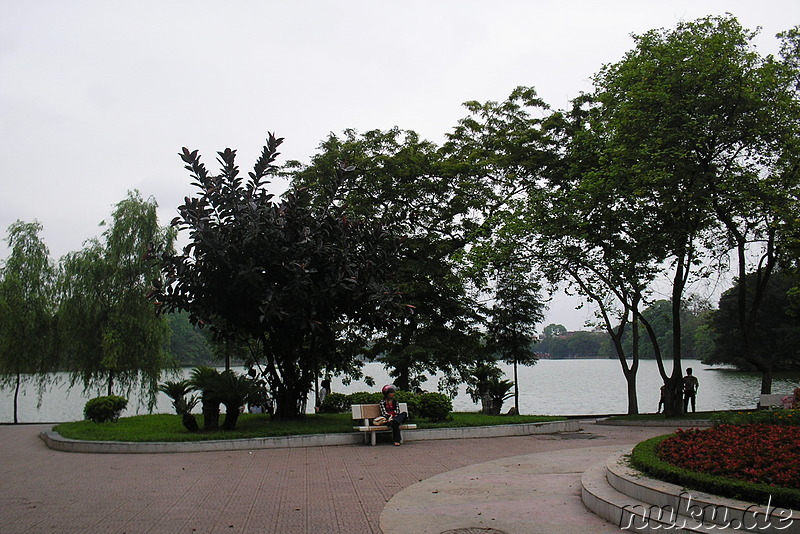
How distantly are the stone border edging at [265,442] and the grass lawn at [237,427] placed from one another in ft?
1.42

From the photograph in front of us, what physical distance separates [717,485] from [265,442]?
369 inches

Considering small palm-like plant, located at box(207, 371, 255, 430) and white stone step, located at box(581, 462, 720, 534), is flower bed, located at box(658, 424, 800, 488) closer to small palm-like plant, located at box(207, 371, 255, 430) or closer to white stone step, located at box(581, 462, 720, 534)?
white stone step, located at box(581, 462, 720, 534)

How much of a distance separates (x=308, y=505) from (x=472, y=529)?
7.21ft

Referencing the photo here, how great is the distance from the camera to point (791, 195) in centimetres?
1811

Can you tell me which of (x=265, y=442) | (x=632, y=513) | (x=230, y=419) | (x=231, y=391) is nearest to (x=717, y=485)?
(x=632, y=513)

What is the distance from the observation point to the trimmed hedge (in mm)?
5758

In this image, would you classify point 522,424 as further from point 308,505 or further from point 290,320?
point 308,505

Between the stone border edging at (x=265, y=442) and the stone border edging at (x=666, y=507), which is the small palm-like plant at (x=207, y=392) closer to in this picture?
the stone border edging at (x=265, y=442)

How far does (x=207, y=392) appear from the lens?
48.7ft

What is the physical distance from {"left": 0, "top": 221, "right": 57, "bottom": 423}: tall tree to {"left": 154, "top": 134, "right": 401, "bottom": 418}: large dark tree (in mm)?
14678

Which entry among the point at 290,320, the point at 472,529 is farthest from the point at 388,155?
the point at 472,529

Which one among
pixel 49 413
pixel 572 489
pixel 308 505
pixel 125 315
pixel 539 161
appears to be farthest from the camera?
pixel 49 413

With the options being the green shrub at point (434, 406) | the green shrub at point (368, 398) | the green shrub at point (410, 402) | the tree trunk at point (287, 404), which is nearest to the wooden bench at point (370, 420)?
the green shrub at point (434, 406)

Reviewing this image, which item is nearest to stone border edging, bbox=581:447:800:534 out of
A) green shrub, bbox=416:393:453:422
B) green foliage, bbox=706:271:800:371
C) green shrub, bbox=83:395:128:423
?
green shrub, bbox=416:393:453:422
